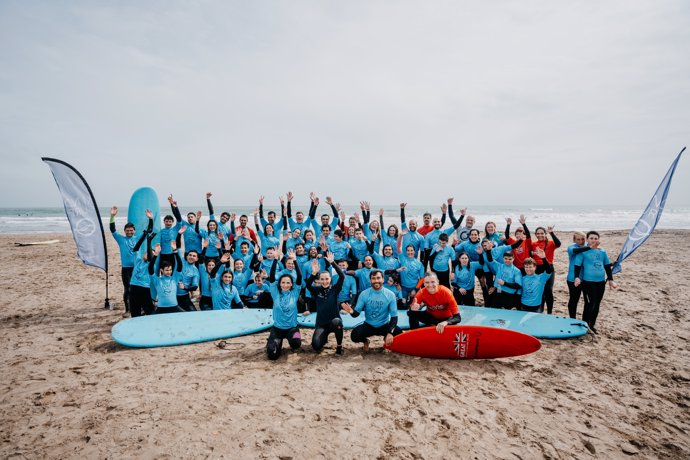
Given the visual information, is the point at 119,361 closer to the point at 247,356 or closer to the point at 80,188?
the point at 247,356

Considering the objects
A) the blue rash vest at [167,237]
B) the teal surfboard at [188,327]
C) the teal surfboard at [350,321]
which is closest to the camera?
the teal surfboard at [188,327]

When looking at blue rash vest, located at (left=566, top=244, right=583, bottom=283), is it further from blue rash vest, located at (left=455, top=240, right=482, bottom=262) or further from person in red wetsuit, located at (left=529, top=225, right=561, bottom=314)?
blue rash vest, located at (left=455, top=240, right=482, bottom=262)

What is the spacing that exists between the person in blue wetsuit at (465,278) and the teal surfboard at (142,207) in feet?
25.5

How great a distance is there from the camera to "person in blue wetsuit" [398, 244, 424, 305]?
23.1 ft

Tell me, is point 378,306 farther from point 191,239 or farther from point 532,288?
point 191,239

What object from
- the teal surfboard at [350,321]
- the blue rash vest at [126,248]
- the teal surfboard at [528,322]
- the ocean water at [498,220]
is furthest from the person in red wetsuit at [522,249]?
the ocean water at [498,220]

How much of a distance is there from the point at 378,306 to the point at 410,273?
204 centimetres

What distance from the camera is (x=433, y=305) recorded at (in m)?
5.40

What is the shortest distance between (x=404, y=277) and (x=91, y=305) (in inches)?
280

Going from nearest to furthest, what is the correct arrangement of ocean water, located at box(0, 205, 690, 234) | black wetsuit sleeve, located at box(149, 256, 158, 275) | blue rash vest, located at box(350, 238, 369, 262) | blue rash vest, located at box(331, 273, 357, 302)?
1. black wetsuit sleeve, located at box(149, 256, 158, 275)
2. blue rash vest, located at box(331, 273, 357, 302)
3. blue rash vest, located at box(350, 238, 369, 262)
4. ocean water, located at box(0, 205, 690, 234)

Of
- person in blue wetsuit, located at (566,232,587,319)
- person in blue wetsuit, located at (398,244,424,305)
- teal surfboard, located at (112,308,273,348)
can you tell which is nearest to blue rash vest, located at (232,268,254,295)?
teal surfboard, located at (112,308,273,348)

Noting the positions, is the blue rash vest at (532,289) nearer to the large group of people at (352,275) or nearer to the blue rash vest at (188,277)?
the large group of people at (352,275)

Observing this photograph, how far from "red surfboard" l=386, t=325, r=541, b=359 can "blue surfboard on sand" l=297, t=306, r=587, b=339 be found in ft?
2.54

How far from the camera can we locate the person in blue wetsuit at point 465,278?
6.84 meters
